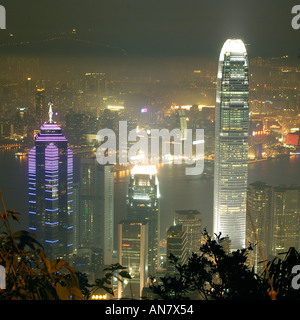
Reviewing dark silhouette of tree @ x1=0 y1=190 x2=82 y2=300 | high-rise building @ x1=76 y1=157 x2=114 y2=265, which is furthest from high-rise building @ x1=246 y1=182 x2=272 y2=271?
dark silhouette of tree @ x1=0 y1=190 x2=82 y2=300

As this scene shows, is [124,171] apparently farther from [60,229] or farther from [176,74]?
[176,74]

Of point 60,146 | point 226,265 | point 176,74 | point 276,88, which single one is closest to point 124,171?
point 60,146

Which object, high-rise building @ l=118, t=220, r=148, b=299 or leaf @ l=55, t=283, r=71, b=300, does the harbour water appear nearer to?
high-rise building @ l=118, t=220, r=148, b=299

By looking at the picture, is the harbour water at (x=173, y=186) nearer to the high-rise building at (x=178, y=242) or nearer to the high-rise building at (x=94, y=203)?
the high-rise building at (x=94, y=203)

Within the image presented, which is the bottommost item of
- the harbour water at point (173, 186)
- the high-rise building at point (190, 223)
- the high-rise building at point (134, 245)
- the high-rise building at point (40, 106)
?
the high-rise building at point (134, 245)

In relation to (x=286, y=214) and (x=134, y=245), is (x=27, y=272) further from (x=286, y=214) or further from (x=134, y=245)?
(x=286, y=214)

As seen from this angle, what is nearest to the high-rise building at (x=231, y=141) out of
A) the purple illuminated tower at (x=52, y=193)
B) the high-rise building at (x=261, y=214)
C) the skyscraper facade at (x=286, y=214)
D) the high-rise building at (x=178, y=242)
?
the high-rise building at (x=261, y=214)
